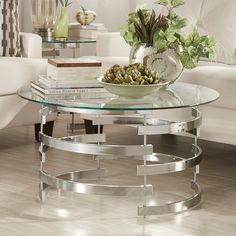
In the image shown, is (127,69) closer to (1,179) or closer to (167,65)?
(167,65)

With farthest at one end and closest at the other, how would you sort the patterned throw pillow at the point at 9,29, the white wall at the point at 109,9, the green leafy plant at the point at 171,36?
1. the white wall at the point at 109,9
2. the patterned throw pillow at the point at 9,29
3. the green leafy plant at the point at 171,36

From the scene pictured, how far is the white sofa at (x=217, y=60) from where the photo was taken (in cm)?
365

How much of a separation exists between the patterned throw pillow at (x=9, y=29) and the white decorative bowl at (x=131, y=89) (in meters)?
1.48

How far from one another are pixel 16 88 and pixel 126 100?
115 cm

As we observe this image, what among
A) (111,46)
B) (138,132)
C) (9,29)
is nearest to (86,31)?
(111,46)

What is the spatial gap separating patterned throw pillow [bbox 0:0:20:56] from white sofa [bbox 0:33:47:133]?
0.70 ft

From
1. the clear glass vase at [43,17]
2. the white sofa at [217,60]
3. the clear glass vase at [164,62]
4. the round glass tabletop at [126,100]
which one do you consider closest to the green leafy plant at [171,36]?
the clear glass vase at [164,62]

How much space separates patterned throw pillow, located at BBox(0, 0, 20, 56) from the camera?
4395mm

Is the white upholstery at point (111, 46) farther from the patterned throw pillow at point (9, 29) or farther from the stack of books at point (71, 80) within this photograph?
the stack of books at point (71, 80)

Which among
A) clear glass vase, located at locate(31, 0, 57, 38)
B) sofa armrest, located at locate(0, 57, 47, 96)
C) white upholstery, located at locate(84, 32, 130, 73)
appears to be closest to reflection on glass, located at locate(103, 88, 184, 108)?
sofa armrest, located at locate(0, 57, 47, 96)

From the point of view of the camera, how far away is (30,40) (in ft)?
14.9

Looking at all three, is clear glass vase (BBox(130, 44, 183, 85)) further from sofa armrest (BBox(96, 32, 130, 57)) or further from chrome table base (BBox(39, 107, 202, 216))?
sofa armrest (BBox(96, 32, 130, 57))

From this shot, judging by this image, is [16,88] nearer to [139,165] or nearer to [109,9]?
[139,165]

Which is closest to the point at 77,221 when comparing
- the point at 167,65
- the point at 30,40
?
the point at 167,65
